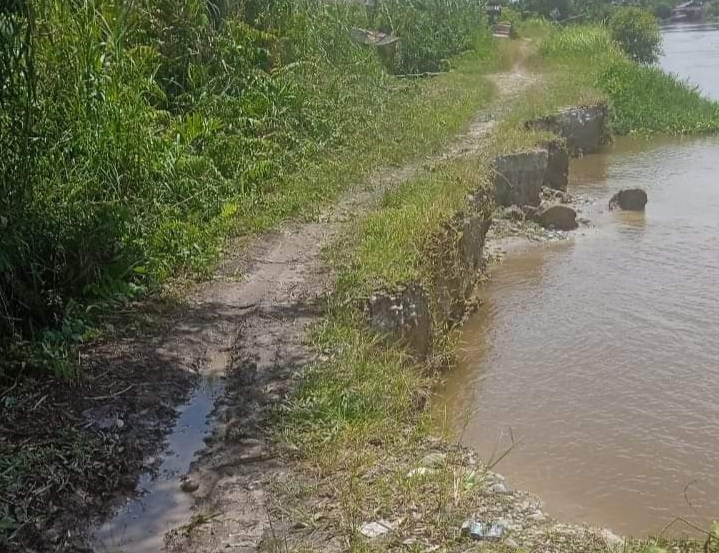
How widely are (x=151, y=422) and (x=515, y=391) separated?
3472 millimetres

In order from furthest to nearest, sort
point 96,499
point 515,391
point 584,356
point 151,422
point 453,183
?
point 453,183
point 584,356
point 515,391
point 151,422
point 96,499

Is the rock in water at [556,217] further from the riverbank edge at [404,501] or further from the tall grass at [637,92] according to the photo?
the riverbank edge at [404,501]

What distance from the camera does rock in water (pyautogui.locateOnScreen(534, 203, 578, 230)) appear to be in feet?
38.9

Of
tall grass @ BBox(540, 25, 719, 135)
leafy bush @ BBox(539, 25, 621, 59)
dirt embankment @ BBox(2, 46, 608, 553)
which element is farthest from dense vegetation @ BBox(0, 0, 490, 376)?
leafy bush @ BBox(539, 25, 621, 59)

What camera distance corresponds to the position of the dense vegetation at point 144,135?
16.7 ft

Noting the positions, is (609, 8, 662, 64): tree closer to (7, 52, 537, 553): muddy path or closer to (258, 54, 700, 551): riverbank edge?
(7, 52, 537, 553): muddy path

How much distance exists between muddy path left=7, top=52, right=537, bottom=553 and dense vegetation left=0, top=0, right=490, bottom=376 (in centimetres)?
45

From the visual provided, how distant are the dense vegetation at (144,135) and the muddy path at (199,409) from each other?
1.46ft

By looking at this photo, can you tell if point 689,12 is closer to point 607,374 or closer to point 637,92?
point 637,92

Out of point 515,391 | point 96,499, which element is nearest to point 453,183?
point 515,391

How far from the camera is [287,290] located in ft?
20.8

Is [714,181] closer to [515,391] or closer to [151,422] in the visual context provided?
[515,391]

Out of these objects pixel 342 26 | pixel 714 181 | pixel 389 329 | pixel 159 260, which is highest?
pixel 342 26

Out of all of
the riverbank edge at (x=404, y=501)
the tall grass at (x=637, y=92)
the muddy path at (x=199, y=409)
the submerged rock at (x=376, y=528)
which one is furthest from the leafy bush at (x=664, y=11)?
the submerged rock at (x=376, y=528)
